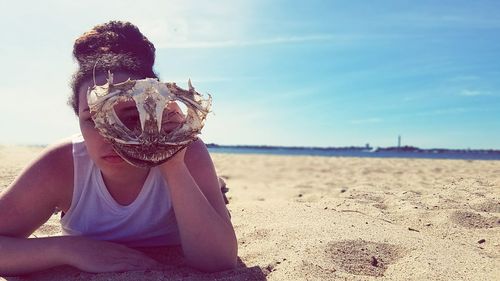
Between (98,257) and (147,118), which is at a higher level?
(147,118)

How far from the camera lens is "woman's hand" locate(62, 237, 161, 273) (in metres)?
2.23

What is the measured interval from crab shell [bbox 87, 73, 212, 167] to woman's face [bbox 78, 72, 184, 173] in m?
0.08

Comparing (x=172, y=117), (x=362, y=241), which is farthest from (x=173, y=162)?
(x=362, y=241)

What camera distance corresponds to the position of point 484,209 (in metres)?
3.96

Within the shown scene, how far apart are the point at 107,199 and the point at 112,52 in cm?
83

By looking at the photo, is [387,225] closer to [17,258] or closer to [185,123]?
[185,123]

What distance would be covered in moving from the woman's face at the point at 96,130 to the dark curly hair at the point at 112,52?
2.3 inches

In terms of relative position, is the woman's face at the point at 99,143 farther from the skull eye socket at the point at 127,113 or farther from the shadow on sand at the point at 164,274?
the shadow on sand at the point at 164,274

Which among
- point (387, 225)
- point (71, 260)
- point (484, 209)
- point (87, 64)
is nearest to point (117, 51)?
point (87, 64)

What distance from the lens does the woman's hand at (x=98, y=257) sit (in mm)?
2232

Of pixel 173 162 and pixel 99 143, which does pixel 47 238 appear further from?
pixel 173 162

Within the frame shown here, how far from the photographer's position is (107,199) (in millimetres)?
2412

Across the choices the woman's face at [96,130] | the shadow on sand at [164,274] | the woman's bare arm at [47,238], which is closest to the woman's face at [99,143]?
the woman's face at [96,130]

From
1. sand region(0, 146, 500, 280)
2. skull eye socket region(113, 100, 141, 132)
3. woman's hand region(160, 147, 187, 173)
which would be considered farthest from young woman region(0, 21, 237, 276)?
skull eye socket region(113, 100, 141, 132)
